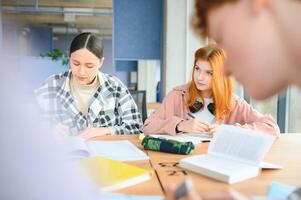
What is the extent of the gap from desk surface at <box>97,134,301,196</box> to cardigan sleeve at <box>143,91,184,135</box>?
0.94 ft

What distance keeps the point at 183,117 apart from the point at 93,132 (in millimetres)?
563

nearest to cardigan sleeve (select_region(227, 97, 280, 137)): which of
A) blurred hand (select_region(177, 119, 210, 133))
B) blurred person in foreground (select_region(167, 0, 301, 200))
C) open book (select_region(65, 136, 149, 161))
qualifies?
blurred hand (select_region(177, 119, 210, 133))

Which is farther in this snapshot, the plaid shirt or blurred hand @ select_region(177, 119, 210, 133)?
the plaid shirt

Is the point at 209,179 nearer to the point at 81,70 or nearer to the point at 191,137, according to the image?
the point at 191,137

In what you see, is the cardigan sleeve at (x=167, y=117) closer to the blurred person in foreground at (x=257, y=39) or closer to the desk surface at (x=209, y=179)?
the desk surface at (x=209, y=179)

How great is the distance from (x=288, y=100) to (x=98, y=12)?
661cm

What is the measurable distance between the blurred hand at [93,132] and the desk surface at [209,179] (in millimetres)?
288

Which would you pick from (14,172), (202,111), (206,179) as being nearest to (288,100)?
(202,111)

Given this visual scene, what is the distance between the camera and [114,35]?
387cm

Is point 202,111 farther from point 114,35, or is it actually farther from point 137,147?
point 114,35

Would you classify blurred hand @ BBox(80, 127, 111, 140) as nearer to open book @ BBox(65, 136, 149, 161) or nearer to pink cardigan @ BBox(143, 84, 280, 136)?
open book @ BBox(65, 136, 149, 161)

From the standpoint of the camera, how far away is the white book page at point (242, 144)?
44.0 inches

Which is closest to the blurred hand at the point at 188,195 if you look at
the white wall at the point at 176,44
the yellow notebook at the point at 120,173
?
the yellow notebook at the point at 120,173

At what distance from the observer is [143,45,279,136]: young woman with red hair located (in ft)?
5.95
